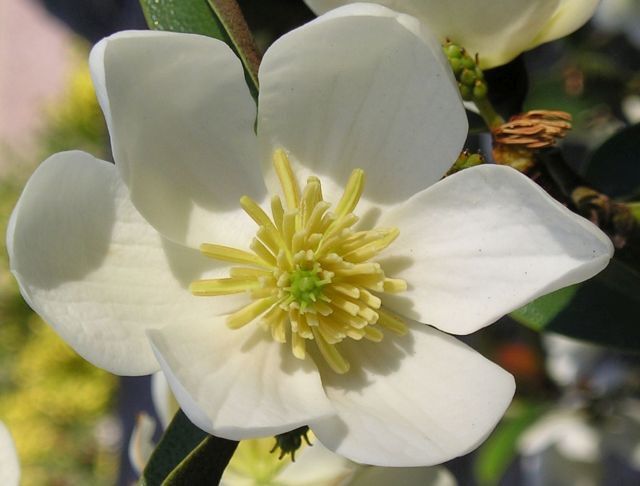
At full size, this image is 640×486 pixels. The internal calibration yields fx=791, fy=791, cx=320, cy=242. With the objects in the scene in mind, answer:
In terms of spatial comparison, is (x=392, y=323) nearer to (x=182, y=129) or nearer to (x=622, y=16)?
(x=182, y=129)

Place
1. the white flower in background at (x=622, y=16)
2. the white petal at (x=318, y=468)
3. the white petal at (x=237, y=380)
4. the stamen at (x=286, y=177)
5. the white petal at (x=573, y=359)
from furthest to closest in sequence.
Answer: the white petal at (x=573, y=359), the white flower in background at (x=622, y=16), the white petal at (x=318, y=468), the stamen at (x=286, y=177), the white petal at (x=237, y=380)

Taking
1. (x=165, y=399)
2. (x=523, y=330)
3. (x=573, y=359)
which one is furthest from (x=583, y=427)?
(x=165, y=399)

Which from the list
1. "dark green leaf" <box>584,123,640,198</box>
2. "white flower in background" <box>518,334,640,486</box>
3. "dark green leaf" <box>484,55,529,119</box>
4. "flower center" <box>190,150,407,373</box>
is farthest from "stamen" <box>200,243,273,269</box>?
"white flower in background" <box>518,334,640,486</box>

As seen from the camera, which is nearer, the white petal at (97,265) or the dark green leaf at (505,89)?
the white petal at (97,265)

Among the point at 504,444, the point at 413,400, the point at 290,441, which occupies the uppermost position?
the point at 413,400

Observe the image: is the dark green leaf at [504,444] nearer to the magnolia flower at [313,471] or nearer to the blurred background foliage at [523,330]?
the blurred background foliage at [523,330]

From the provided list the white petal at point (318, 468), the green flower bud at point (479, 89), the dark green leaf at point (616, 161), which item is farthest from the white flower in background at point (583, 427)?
the green flower bud at point (479, 89)
